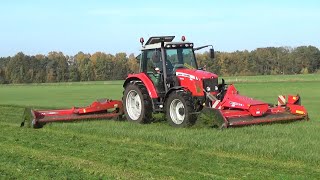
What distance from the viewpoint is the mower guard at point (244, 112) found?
34.0 ft

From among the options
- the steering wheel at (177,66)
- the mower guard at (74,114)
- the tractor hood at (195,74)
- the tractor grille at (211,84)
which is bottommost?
the mower guard at (74,114)

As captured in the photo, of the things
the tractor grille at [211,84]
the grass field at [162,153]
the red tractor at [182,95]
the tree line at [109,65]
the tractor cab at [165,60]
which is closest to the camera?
the grass field at [162,153]

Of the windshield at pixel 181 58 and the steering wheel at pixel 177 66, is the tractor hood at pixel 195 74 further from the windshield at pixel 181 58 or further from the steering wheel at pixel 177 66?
the windshield at pixel 181 58

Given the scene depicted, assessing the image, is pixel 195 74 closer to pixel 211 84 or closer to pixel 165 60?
pixel 211 84

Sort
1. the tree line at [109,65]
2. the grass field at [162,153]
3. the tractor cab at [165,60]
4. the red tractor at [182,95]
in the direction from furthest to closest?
the tree line at [109,65] < the tractor cab at [165,60] < the red tractor at [182,95] < the grass field at [162,153]

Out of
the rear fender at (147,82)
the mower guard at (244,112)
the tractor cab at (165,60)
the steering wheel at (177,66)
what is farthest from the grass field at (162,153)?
the steering wheel at (177,66)

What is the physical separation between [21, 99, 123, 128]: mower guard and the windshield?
239 centimetres

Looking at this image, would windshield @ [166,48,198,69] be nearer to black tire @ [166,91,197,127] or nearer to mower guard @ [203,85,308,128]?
black tire @ [166,91,197,127]

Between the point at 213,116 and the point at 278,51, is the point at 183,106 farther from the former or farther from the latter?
the point at 278,51

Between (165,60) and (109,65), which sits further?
(109,65)

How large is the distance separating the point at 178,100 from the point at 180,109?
323 millimetres

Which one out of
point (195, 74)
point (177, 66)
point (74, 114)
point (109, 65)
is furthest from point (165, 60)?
point (109, 65)

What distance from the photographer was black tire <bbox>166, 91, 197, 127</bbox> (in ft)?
36.3

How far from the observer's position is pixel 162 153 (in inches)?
326
